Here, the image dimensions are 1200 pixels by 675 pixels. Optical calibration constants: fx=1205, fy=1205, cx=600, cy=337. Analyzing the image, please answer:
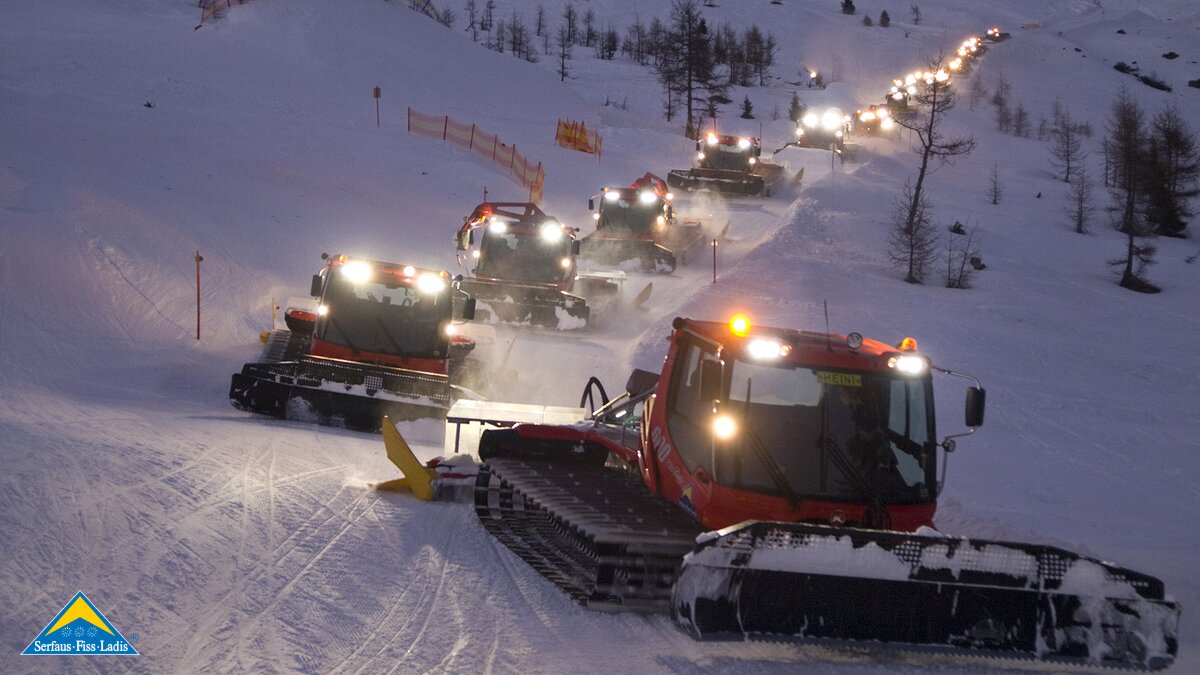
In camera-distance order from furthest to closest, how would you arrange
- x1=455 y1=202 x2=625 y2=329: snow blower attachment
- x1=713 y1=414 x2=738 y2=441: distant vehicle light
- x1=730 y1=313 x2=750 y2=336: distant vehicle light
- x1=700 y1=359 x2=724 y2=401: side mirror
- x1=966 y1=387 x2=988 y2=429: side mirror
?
x1=455 y1=202 x2=625 y2=329: snow blower attachment
x1=730 y1=313 x2=750 y2=336: distant vehicle light
x1=713 y1=414 x2=738 y2=441: distant vehicle light
x1=966 y1=387 x2=988 y2=429: side mirror
x1=700 y1=359 x2=724 y2=401: side mirror

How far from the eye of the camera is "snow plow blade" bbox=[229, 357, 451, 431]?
13586 mm

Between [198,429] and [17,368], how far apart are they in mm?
4247

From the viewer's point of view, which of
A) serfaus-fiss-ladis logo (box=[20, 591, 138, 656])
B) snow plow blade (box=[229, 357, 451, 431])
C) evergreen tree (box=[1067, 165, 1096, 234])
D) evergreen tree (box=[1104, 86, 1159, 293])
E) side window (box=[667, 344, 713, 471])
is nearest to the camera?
serfaus-fiss-ladis logo (box=[20, 591, 138, 656])

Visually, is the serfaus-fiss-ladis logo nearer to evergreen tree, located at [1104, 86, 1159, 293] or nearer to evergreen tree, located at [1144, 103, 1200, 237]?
evergreen tree, located at [1104, 86, 1159, 293]

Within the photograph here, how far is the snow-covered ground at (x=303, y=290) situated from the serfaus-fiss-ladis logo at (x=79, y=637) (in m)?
0.11

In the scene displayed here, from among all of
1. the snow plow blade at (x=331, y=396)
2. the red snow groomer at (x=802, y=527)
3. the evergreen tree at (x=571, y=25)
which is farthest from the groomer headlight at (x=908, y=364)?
the evergreen tree at (x=571, y=25)

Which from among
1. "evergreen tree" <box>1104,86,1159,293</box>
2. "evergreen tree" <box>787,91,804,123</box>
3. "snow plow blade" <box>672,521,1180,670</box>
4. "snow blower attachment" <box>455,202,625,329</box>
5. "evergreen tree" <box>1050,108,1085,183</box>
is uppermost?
"evergreen tree" <box>787,91,804,123</box>

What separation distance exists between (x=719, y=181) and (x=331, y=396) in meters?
26.4

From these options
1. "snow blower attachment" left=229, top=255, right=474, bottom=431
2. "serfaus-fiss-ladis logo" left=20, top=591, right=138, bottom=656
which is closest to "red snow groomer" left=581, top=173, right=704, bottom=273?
"snow blower attachment" left=229, top=255, right=474, bottom=431

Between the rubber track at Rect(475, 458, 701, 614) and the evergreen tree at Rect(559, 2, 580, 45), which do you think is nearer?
the rubber track at Rect(475, 458, 701, 614)

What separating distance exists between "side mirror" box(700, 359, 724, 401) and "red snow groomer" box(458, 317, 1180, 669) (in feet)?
0.04

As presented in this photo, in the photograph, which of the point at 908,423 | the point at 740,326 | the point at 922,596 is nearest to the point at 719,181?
the point at 740,326

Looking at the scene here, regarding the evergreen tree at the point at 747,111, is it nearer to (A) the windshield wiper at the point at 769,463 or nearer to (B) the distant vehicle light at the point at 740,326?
(B) the distant vehicle light at the point at 740,326

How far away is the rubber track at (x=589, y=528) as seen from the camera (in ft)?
22.8
